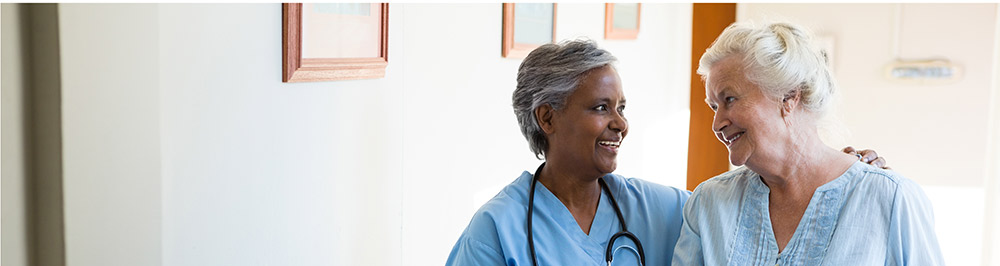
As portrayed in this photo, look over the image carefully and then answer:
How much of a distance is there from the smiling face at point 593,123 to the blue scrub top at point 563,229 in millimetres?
96

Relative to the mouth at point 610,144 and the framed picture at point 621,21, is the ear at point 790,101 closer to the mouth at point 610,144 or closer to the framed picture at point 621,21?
the mouth at point 610,144

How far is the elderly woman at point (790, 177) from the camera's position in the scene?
1.40 m

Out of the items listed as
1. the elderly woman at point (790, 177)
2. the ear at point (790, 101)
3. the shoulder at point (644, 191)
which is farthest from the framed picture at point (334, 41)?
the ear at point (790, 101)

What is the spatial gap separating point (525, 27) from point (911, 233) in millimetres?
1398

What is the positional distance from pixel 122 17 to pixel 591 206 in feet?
3.03

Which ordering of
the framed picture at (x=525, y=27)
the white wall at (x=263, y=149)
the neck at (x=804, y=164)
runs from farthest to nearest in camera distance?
the framed picture at (x=525, y=27) < the neck at (x=804, y=164) < the white wall at (x=263, y=149)

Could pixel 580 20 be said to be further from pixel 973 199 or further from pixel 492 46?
pixel 973 199

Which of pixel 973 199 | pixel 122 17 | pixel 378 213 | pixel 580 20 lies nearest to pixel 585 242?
pixel 378 213

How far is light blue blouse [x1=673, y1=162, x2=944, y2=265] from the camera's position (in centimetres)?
138

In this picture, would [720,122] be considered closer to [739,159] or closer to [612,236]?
[739,159]

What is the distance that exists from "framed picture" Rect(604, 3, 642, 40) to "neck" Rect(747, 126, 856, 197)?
170 cm

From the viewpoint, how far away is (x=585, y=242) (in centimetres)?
164

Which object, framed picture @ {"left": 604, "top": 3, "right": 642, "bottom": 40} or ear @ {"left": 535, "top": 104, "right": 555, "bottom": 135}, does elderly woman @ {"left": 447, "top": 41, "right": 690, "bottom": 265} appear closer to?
ear @ {"left": 535, "top": 104, "right": 555, "bottom": 135}

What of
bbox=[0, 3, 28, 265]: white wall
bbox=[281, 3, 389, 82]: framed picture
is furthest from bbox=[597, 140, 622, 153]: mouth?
bbox=[0, 3, 28, 265]: white wall
